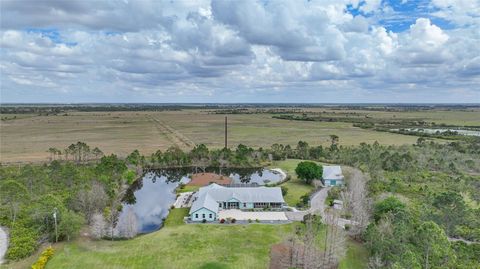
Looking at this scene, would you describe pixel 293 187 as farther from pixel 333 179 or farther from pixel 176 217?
pixel 176 217

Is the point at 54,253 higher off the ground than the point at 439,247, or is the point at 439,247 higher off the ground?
the point at 439,247

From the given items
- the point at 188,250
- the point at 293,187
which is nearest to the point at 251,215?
the point at 188,250

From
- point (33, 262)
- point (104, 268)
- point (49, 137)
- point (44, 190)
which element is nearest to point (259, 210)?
point (104, 268)

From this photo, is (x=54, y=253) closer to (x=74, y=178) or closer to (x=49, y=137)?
(x=74, y=178)

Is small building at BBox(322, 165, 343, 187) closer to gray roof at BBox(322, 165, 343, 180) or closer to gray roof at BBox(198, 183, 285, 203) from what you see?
gray roof at BBox(322, 165, 343, 180)

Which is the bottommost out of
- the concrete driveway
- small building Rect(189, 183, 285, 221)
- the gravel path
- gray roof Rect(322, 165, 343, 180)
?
the concrete driveway

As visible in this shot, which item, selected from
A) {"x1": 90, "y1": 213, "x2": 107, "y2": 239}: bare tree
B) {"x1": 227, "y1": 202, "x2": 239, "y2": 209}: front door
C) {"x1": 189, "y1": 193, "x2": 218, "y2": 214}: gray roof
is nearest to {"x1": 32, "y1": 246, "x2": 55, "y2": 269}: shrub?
{"x1": 90, "y1": 213, "x2": 107, "y2": 239}: bare tree

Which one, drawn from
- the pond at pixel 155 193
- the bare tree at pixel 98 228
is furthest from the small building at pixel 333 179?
the bare tree at pixel 98 228
